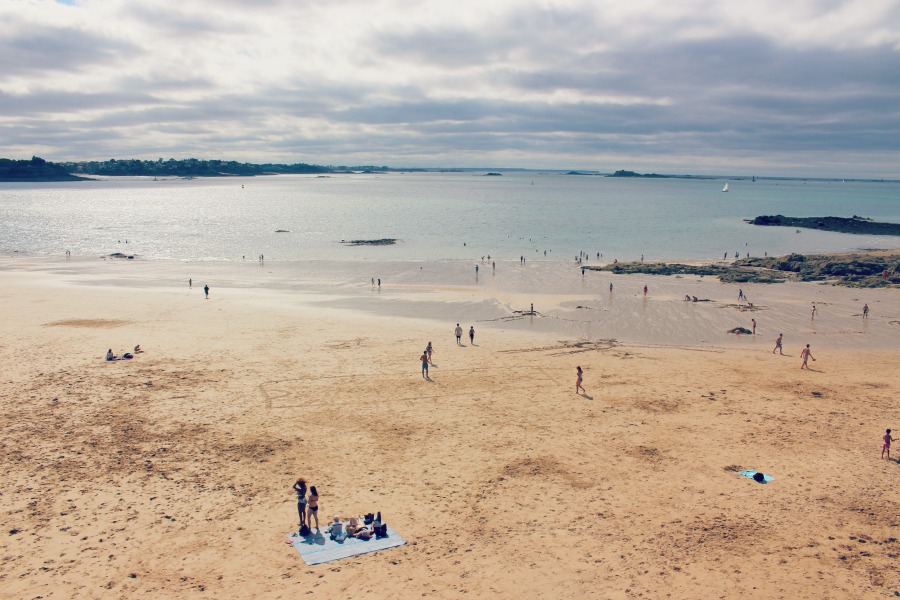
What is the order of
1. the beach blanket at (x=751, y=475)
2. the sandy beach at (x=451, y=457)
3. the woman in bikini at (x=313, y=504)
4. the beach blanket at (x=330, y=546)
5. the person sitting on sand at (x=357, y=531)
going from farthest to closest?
the beach blanket at (x=751, y=475) → the woman in bikini at (x=313, y=504) → the person sitting on sand at (x=357, y=531) → the beach blanket at (x=330, y=546) → the sandy beach at (x=451, y=457)

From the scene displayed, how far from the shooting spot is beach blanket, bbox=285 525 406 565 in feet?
40.9

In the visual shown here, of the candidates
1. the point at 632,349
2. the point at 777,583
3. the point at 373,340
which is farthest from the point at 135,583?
the point at 632,349

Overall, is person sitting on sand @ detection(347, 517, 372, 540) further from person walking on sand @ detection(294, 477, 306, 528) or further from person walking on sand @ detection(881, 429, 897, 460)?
person walking on sand @ detection(881, 429, 897, 460)

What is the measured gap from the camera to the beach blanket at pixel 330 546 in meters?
12.5

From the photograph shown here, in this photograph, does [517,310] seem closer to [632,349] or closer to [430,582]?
[632,349]

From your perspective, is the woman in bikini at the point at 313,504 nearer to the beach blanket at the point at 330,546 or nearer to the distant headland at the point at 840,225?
the beach blanket at the point at 330,546

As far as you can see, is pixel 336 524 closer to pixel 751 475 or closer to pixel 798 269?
pixel 751 475

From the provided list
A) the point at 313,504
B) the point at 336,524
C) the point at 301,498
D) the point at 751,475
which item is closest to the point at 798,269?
the point at 751,475

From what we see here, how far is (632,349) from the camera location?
99.5ft

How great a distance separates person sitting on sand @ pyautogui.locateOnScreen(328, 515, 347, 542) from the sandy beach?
876 millimetres

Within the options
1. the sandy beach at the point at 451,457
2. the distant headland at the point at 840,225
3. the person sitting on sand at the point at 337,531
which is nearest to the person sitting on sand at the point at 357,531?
the person sitting on sand at the point at 337,531

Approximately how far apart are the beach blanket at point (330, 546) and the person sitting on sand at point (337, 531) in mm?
92

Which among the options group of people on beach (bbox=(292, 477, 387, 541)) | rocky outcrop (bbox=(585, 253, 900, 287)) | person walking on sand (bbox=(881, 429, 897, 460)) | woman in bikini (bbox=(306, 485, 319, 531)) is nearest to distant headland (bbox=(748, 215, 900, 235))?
rocky outcrop (bbox=(585, 253, 900, 287))

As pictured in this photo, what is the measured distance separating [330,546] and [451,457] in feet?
17.7
